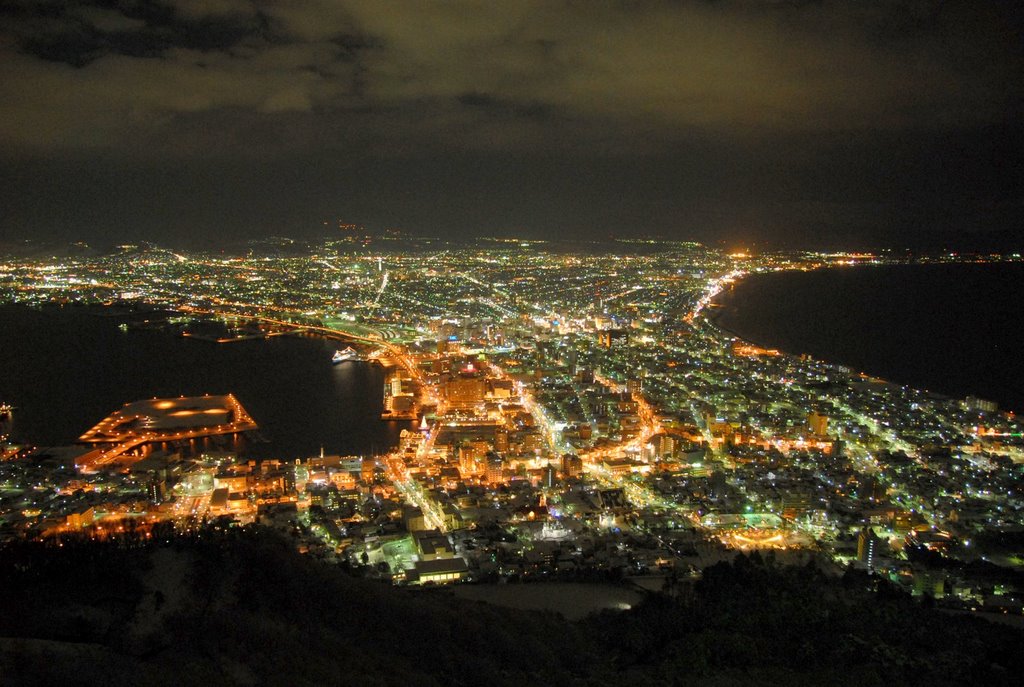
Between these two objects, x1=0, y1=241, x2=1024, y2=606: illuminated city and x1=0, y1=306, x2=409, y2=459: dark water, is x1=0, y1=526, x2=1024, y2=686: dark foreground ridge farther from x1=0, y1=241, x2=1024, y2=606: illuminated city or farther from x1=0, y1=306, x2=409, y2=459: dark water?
x1=0, y1=306, x2=409, y2=459: dark water

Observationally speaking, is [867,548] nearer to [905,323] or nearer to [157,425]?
[157,425]

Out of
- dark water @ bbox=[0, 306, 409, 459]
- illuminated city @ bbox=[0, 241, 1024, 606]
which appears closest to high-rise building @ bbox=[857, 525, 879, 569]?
illuminated city @ bbox=[0, 241, 1024, 606]

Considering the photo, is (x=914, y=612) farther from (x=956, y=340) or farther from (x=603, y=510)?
(x=956, y=340)

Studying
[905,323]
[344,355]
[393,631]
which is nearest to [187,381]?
[344,355]

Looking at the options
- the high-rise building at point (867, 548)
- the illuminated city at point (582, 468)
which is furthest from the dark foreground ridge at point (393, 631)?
the illuminated city at point (582, 468)

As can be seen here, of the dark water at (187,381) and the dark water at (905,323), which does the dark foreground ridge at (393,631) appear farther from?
the dark water at (905,323)
